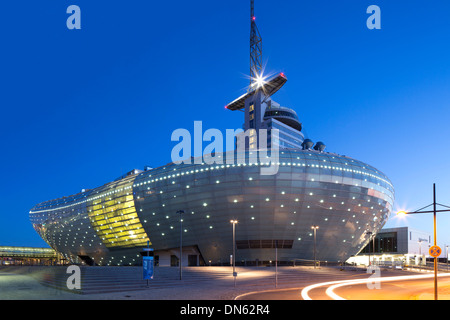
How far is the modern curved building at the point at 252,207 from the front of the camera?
6919 centimetres

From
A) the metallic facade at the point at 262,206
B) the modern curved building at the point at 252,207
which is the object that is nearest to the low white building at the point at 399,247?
the modern curved building at the point at 252,207

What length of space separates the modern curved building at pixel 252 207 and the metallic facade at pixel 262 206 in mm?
199

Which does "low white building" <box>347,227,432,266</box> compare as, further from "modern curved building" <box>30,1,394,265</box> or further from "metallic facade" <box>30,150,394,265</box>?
"metallic facade" <box>30,150,394,265</box>

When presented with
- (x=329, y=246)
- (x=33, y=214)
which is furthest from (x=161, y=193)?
(x=33, y=214)

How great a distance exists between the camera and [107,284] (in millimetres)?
30141

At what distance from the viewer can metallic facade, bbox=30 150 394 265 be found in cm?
6919

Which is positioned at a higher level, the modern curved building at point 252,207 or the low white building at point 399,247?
the modern curved building at point 252,207

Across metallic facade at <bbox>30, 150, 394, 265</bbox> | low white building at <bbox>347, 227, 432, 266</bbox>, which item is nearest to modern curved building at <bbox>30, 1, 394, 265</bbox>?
metallic facade at <bbox>30, 150, 394, 265</bbox>

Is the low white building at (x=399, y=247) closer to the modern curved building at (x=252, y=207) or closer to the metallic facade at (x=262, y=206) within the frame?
the modern curved building at (x=252, y=207)

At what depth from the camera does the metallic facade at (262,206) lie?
6919 cm

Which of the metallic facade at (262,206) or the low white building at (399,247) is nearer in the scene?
the metallic facade at (262,206)
